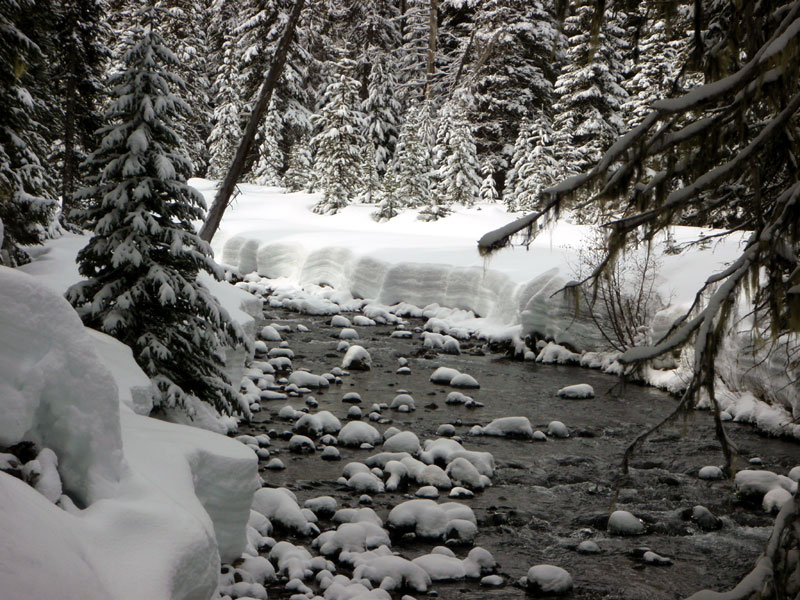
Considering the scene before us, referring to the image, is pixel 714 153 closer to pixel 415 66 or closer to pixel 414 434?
pixel 414 434

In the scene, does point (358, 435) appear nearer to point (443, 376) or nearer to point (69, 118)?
point (443, 376)

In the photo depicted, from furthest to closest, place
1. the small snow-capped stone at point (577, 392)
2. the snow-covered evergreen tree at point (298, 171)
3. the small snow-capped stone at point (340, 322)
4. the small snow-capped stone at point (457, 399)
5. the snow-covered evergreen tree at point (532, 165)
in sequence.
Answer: the snow-covered evergreen tree at point (298, 171), the snow-covered evergreen tree at point (532, 165), the small snow-capped stone at point (340, 322), the small snow-capped stone at point (577, 392), the small snow-capped stone at point (457, 399)

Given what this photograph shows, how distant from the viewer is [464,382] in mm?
12547

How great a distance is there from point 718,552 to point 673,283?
8252 millimetres

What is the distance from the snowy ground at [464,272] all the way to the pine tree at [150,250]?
388 cm

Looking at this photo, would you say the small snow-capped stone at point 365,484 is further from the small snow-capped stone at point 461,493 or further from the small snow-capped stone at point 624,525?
the small snow-capped stone at point 624,525

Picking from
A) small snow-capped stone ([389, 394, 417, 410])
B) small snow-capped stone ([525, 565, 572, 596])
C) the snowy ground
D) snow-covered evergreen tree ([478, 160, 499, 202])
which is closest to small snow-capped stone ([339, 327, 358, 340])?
the snowy ground

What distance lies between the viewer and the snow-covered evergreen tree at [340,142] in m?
29.6

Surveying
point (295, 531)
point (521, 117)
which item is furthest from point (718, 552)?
point (521, 117)

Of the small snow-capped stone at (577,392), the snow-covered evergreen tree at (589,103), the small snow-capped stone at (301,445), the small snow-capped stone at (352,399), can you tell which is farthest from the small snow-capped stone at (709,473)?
the snow-covered evergreen tree at (589,103)

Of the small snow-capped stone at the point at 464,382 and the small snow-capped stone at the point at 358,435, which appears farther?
the small snow-capped stone at the point at 464,382

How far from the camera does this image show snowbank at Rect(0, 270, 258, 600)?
103 inches

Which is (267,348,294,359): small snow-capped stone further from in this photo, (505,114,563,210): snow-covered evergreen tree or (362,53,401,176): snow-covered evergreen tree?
(362,53,401,176): snow-covered evergreen tree

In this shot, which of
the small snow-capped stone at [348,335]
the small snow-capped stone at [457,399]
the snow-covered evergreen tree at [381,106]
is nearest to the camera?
the small snow-capped stone at [457,399]
